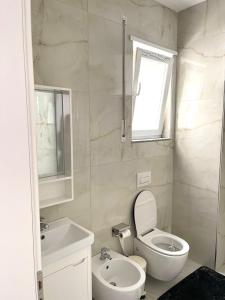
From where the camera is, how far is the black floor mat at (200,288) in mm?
2059

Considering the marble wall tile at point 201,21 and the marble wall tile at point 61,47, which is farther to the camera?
the marble wall tile at point 201,21

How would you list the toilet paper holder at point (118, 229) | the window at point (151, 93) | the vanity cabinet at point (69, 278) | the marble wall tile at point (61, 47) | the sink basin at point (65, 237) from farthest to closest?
the window at point (151, 93) → the toilet paper holder at point (118, 229) → the marble wall tile at point (61, 47) → the sink basin at point (65, 237) → the vanity cabinet at point (69, 278)

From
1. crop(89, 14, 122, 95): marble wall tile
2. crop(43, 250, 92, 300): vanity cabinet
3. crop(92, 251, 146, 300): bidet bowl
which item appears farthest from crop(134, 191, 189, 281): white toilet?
crop(89, 14, 122, 95): marble wall tile

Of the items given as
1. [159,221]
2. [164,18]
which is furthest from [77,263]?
[164,18]

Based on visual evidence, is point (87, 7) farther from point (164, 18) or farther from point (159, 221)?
point (159, 221)

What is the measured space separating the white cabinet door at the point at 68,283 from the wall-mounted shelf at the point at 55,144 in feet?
1.45

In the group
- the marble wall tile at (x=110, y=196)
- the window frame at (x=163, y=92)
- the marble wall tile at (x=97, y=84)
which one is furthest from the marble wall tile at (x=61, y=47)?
the marble wall tile at (x=110, y=196)

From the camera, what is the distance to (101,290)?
5.46 ft

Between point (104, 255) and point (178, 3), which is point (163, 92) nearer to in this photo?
point (178, 3)

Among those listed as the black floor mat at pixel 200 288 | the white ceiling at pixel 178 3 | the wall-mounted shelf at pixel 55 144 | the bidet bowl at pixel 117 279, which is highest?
the white ceiling at pixel 178 3

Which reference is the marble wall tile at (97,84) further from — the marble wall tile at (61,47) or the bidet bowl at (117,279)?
the bidet bowl at (117,279)

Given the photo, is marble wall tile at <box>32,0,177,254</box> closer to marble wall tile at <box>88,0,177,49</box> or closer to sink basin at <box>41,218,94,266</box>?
marble wall tile at <box>88,0,177,49</box>

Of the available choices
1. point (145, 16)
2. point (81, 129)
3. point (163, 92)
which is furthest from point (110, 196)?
point (145, 16)

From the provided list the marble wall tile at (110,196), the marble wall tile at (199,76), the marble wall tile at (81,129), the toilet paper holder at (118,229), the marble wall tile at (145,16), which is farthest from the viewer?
the marble wall tile at (199,76)
